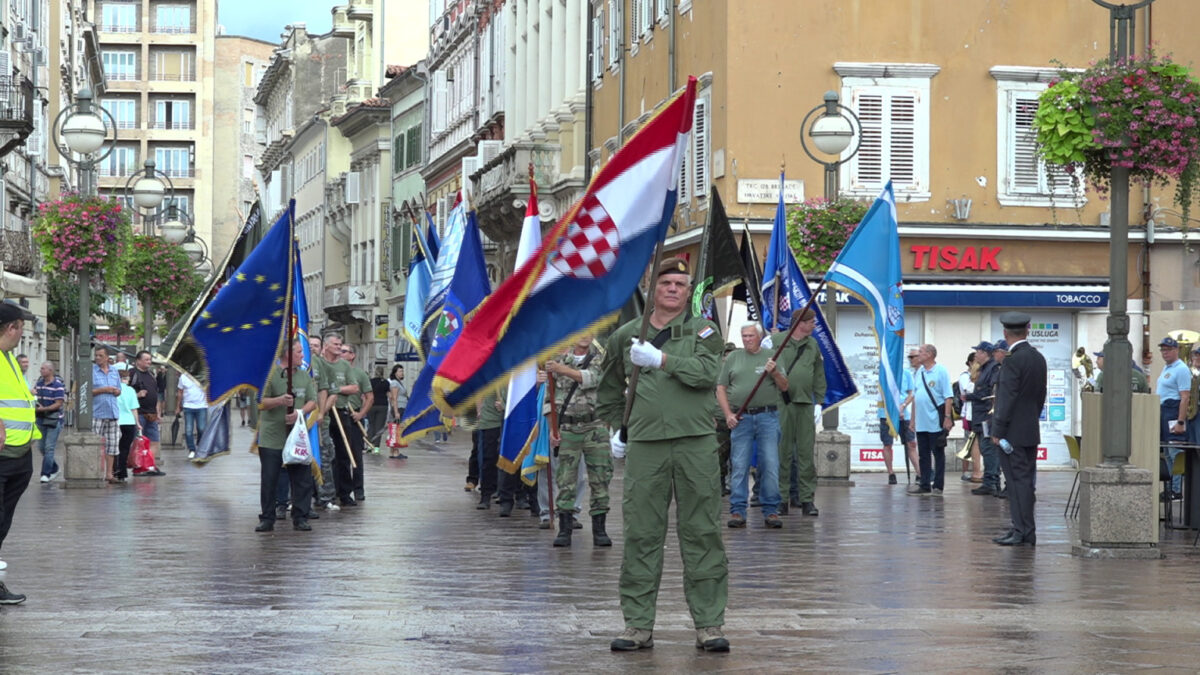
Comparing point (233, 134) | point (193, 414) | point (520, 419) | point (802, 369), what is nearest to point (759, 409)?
point (802, 369)

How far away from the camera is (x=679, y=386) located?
980 centimetres

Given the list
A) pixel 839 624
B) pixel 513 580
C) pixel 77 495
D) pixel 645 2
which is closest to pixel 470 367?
Result: pixel 839 624

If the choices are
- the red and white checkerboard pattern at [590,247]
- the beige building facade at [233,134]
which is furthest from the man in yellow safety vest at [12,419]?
the beige building facade at [233,134]

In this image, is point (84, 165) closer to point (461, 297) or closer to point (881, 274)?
point (461, 297)

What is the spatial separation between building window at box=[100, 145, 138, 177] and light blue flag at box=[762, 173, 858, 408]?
10653 cm

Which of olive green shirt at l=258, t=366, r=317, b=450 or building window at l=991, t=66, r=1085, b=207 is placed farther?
building window at l=991, t=66, r=1085, b=207

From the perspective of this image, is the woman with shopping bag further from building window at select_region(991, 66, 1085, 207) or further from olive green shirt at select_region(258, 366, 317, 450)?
building window at select_region(991, 66, 1085, 207)

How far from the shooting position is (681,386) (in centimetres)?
980

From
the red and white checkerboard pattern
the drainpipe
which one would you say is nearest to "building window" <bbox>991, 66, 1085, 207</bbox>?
the drainpipe

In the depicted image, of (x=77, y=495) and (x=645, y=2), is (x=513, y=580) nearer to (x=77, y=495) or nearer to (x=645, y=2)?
(x=77, y=495)

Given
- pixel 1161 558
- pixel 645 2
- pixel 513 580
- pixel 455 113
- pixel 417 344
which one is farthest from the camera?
pixel 455 113

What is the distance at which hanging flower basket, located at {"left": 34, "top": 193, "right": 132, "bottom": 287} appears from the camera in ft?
85.7

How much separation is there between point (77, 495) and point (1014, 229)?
1532 cm

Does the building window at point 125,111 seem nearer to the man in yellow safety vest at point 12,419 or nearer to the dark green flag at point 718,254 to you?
the dark green flag at point 718,254
